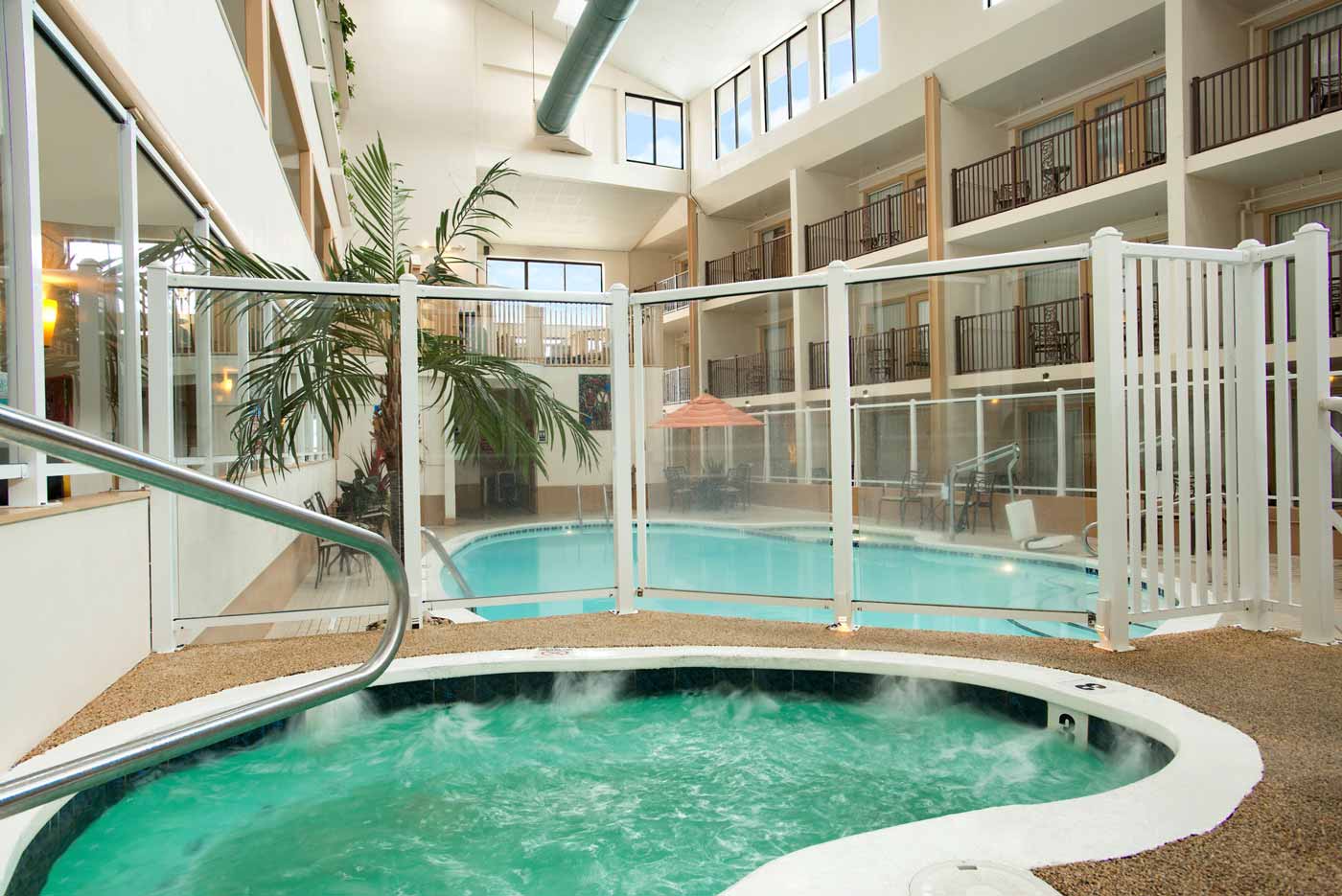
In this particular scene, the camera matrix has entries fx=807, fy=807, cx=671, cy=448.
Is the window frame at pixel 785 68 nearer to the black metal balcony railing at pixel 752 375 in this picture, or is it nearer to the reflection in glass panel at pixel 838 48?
the reflection in glass panel at pixel 838 48

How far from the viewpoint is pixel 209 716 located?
1387 millimetres

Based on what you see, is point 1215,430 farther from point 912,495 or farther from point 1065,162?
point 1065,162

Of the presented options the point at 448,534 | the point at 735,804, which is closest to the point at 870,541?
the point at 735,804

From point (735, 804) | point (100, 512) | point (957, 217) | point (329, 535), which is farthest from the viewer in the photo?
point (957, 217)

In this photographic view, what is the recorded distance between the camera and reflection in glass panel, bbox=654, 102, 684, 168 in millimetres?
19297

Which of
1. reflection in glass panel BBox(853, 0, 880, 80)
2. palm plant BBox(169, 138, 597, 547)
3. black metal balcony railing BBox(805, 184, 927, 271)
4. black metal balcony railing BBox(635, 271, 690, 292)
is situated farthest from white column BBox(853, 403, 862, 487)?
black metal balcony railing BBox(635, 271, 690, 292)

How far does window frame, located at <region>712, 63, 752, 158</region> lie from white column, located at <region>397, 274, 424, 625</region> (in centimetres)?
1483

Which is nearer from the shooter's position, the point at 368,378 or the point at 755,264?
the point at 368,378

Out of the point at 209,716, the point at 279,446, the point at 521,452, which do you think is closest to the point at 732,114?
the point at 521,452

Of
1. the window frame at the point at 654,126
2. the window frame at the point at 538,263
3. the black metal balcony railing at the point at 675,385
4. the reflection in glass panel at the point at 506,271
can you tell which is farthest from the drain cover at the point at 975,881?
the reflection in glass panel at the point at 506,271

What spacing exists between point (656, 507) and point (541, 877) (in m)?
2.55

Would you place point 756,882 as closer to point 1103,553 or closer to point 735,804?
point 735,804

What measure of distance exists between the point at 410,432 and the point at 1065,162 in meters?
11.8

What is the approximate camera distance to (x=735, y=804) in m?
2.92
